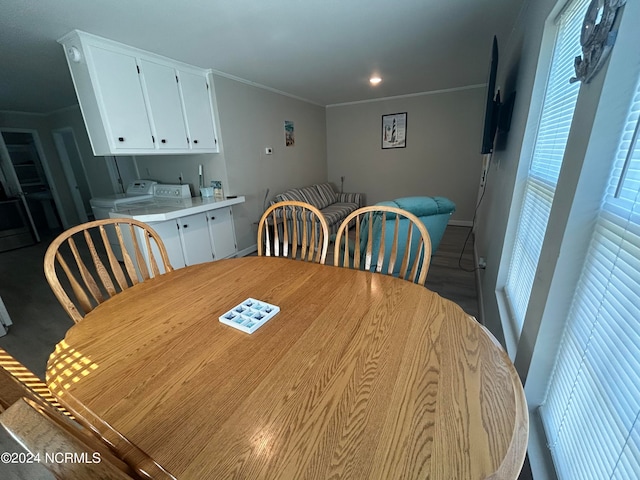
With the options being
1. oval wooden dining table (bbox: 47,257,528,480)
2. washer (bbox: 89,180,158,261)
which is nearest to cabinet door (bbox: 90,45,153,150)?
washer (bbox: 89,180,158,261)

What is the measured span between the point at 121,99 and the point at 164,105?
1.33 feet

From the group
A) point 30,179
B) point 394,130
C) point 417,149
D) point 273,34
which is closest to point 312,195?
point 394,130

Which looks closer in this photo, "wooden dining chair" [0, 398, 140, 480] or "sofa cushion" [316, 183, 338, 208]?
"wooden dining chair" [0, 398, 140, 480]

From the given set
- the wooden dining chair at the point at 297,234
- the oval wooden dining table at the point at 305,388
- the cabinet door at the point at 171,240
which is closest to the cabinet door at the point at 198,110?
the cabinet door at the point at 171,240

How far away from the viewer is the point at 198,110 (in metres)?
2.99

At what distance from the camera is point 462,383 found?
0.63 metres

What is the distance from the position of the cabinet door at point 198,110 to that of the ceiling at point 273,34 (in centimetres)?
20

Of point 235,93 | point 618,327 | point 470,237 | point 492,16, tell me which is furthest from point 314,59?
point 470,237

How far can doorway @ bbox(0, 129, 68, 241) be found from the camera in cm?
456

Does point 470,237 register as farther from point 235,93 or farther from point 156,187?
point 156,187

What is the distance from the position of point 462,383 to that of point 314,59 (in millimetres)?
3161

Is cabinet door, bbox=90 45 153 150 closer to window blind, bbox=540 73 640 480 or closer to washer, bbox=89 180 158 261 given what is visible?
washer, bbox=89 180 158 261

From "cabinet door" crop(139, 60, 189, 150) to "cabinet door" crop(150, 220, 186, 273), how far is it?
0.82 metres

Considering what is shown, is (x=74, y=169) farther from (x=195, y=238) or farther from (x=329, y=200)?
(x=329, y=200)
